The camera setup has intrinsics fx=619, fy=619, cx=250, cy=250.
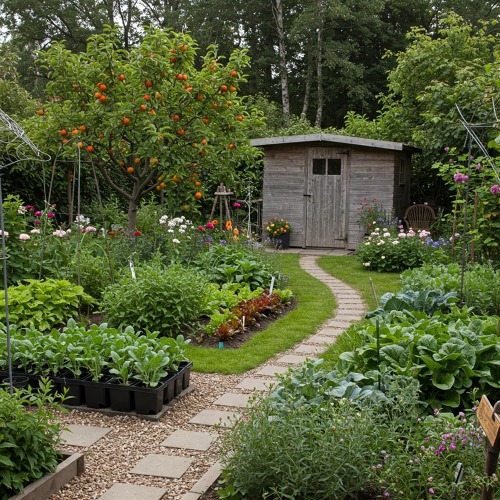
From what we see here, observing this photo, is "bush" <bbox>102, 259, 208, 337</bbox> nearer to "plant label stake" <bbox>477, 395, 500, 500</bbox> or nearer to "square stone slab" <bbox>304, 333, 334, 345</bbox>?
"square stone slab" <bbox>304, 333, 334, 345</bbox>

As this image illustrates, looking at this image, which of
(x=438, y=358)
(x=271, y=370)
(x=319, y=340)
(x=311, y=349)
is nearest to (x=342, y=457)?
(x=438, y=358)

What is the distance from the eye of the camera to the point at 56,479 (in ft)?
10.2

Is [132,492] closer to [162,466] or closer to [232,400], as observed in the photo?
[162,466]

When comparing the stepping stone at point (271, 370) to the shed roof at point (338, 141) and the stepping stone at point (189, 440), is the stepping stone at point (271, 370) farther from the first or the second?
the shed roof at point (338, 141)

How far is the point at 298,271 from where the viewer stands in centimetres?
1067

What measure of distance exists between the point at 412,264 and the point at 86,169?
21.7 ft

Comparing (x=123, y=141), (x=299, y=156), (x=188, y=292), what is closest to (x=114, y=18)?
(x=299, y=156)

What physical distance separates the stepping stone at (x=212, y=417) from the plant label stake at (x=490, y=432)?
205 cm

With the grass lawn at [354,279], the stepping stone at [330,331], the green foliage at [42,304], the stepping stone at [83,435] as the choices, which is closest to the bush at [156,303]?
the green foliage at [42,304]

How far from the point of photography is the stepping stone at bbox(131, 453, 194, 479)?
3.36 meters

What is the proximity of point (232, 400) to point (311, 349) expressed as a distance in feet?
4.93

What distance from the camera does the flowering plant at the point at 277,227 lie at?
45.6 ft

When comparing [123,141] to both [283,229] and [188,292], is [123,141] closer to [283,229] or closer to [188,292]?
[188,292]

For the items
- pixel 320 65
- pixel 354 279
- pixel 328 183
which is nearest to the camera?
pixel 354 279
